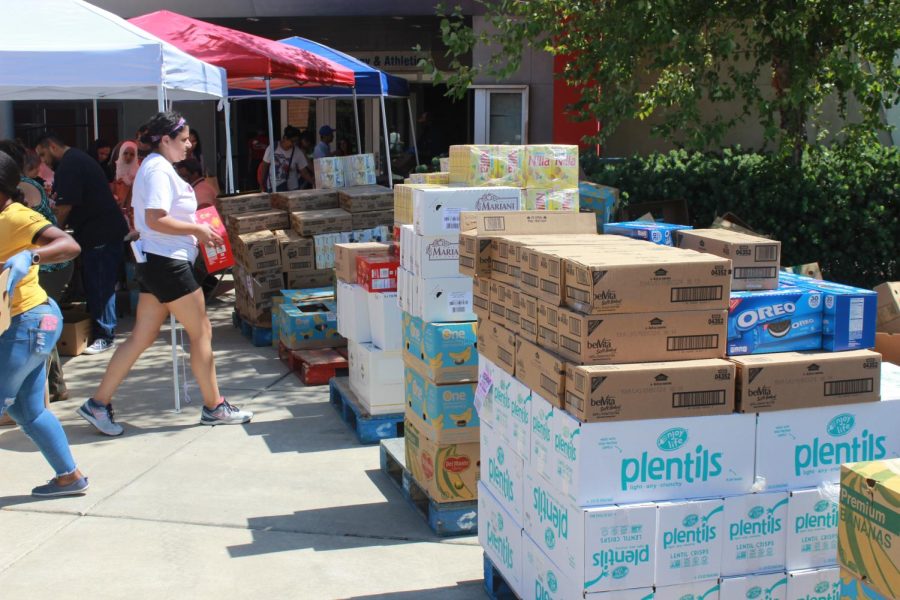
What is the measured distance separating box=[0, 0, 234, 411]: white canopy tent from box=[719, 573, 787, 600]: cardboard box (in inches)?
166

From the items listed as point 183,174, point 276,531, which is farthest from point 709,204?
point 276,531

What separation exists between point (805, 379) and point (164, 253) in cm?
405

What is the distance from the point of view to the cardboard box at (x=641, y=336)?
3381 millimetres

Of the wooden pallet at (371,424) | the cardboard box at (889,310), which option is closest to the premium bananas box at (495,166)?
the wooden pallet at (371,424)

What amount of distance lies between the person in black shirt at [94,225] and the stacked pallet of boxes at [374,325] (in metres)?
3.16

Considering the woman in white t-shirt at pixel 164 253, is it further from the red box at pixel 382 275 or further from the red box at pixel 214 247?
the red box at pixel 382 275

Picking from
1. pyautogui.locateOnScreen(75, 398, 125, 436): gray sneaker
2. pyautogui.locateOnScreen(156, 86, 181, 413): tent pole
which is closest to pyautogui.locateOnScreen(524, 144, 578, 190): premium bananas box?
pyautogui.locateOnScreen(156, 86, 181, 413): tent pole

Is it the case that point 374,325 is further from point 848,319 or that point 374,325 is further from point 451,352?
point 848,319

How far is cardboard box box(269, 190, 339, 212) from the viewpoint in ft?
31.1

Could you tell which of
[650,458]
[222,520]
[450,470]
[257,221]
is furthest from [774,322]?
[257,221]

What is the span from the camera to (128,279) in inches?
441

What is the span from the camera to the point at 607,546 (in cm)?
333

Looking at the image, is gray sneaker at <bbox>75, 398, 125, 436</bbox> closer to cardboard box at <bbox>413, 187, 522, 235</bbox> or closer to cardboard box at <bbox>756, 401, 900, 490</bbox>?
cardboard box at <bbox>413, 187, 522, 235</bbox>

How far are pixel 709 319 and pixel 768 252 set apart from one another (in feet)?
1.82
